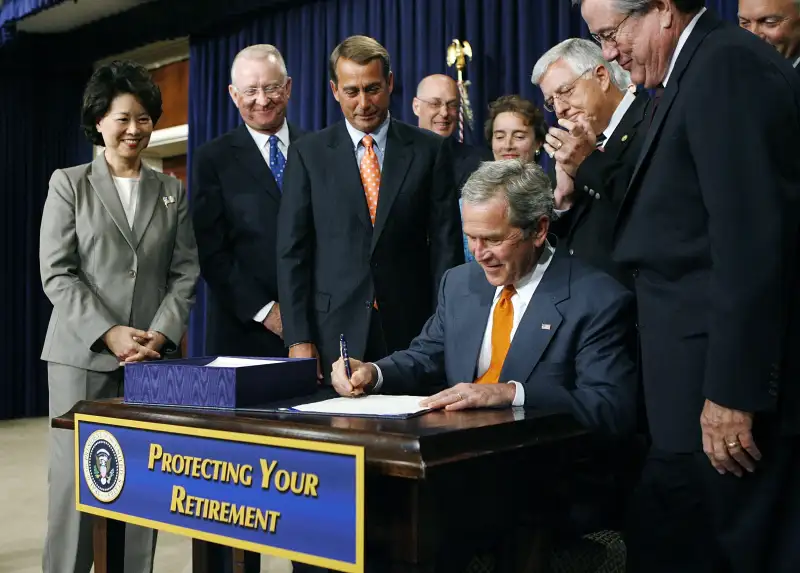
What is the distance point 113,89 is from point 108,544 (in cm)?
146

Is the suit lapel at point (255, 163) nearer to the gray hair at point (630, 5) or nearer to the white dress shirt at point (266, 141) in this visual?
the white dress shirt at point (266, 141)

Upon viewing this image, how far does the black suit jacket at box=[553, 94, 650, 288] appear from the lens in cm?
193

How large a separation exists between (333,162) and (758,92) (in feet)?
4.69

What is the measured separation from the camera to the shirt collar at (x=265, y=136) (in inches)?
119

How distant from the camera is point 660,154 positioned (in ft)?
5.29

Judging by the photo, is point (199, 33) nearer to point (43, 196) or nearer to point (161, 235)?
point (43, 196)

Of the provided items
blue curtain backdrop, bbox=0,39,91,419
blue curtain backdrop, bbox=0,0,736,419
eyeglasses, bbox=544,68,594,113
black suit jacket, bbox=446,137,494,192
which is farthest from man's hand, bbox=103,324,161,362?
blue curtain backdrop, bbox=0,39,91,419

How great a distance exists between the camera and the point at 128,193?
2793 mm

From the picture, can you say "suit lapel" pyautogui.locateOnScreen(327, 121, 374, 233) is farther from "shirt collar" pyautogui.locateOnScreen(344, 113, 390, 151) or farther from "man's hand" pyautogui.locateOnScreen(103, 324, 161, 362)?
"man's hand" pyautogui.locateOnScreen(103, 324, 161, 362)

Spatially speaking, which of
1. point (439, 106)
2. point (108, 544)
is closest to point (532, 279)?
point (108, 544)

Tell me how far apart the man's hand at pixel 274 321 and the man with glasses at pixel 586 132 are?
3.17ft

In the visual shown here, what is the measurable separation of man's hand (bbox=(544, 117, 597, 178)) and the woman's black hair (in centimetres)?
125

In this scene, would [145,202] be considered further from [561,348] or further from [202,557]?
[561,348]

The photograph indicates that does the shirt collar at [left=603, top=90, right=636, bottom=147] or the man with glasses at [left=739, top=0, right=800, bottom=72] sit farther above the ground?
the man with glasses at [left=739, top=0, right=800, bottom=72]
